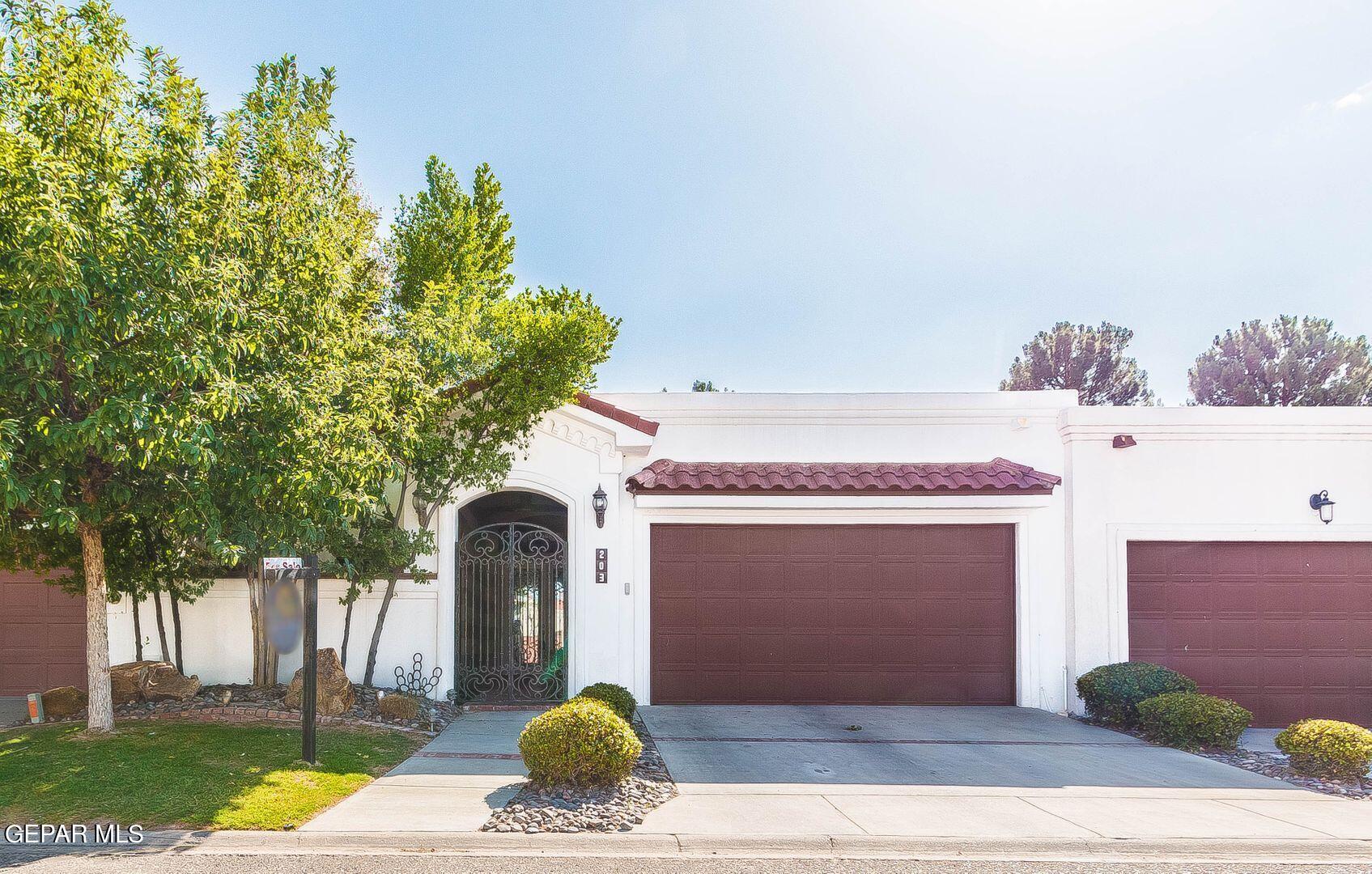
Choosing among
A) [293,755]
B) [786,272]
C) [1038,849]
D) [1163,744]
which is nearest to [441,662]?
[293,755]

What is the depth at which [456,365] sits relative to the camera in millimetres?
9867

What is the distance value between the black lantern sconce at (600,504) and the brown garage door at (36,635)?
737cm

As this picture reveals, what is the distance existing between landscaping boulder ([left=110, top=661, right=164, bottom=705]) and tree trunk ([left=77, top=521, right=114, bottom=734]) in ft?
4.34

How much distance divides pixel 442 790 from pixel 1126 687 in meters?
8.50

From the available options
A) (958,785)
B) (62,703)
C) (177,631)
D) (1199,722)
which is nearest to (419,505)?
(177,631)

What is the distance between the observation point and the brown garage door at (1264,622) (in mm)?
11266

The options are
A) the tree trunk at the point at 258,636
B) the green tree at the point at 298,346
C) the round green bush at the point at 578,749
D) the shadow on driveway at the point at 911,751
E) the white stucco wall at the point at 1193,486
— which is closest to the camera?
the round green bush at the point at 578,749

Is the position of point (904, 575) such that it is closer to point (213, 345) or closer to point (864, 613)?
point (864, 613)

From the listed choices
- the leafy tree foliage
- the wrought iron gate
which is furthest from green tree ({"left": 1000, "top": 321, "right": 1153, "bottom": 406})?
the leafy tree foliage

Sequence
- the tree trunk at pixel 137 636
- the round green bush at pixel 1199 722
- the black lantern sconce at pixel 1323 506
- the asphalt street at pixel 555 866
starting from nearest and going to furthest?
the asphalt street at pixel 555 866, the round green bush at pixel 1199 722, the tree trunk at pixel 137 636, the black lantern sconce at pixel 1323 506

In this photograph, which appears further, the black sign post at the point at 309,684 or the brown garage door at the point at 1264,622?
the brown garage door at the point at 1264,622

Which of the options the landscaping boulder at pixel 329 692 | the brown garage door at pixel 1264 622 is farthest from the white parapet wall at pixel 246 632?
the brown garage door at pixel 1264 622

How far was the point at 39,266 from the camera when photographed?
569 cm

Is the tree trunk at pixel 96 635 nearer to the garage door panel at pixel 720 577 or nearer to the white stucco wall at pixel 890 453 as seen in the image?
the white stucco wall at pixel 890 453
